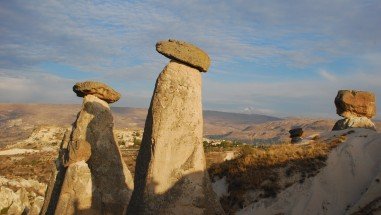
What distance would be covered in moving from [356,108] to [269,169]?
7541 millimetres

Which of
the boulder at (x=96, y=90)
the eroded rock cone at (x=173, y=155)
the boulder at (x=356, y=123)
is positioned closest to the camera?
the eroded rock cone at (x=173, y=155)

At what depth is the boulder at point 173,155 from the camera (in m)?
8.28

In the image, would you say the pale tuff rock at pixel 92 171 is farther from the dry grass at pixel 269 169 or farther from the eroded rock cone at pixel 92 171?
the dry grass at pixel 269 169

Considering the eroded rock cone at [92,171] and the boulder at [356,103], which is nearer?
the eroded rock cone at [92,171]

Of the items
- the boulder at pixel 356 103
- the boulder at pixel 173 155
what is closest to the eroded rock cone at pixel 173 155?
the boulder at pixel 173 155

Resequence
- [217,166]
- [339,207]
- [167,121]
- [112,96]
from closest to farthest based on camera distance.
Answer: [167,121] → [112,96] → [339,207] → [217,166]

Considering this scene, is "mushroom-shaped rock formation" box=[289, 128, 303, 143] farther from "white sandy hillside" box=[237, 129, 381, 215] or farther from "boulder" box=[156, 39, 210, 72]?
"boulder" box=[156, 39, 210, 72]

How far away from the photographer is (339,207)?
52.0 ft

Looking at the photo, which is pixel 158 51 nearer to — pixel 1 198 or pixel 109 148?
pixel 109 148

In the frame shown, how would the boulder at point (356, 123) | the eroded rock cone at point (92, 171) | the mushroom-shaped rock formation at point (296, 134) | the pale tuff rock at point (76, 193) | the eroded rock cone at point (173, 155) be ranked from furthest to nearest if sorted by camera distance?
the mushroom-shaped rock formation at point (296, 134)
the boulder at point (356, 123)
the eroded rock cone at point (92, 171)
the pale tuff rock at point (76, 193)
the eroded rock cone at point (173, 155)

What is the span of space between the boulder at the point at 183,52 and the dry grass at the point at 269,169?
28.8 feet

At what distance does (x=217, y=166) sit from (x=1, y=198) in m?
10.4

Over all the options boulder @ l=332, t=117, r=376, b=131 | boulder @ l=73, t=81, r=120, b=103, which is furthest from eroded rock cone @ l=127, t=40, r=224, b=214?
boulder @ l=332, t=117, r=376, b=131

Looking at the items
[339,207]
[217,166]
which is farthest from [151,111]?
[217,166]
